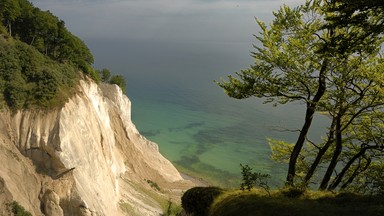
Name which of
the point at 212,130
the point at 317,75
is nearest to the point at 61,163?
the point at 317,75

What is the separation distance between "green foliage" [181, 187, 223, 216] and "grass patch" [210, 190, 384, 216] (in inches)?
17.2

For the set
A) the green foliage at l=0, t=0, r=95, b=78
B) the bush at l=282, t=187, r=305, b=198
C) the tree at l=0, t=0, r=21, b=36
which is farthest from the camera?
the green foliage at l=0, t=0, r=95, b=78

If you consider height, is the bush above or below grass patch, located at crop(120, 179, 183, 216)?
above

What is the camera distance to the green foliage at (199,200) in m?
9.28

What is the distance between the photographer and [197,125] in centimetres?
7812

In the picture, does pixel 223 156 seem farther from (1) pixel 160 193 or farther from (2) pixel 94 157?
(2) pixel 94 157

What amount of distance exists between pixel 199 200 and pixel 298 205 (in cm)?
320

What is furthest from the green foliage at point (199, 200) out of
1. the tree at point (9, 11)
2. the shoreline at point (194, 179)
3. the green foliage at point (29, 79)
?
the shoreline at point (194, 179)

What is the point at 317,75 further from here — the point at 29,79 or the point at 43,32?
the point at 43,32

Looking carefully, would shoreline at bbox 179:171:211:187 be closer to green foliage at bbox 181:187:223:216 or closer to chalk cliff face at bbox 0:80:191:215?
chalk cliff face at bbox 0:80:191:215

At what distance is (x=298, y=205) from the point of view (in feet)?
24.4

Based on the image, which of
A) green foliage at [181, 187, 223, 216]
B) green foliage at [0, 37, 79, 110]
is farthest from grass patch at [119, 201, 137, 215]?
green foliage at [181, 187, 223, 216]

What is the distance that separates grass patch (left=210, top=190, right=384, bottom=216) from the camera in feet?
23.0

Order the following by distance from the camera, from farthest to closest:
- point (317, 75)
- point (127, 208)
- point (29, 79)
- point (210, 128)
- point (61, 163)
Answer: point (210, 128)
point (127, 208)
point (29, 79)
point (61, 163)
point (317, 75)
